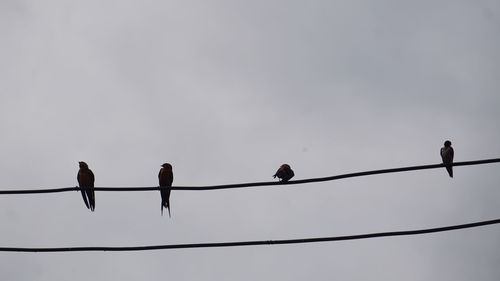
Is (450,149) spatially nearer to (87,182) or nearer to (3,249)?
(87,182)

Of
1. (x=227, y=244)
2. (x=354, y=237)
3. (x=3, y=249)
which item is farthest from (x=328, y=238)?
(x=3, y=249)

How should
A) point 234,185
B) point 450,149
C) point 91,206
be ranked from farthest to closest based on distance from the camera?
point 450,149 < point 91,206 < point 234,185

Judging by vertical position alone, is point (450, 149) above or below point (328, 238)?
above

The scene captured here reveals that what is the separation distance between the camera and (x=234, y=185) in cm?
950

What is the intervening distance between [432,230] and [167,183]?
333 inches

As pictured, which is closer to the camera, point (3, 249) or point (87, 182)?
point (3, 249)

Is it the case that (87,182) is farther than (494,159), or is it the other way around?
(87,182)

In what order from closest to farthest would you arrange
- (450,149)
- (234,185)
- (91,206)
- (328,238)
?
(328,238) → (234,185) → (91,206) → (450,149)

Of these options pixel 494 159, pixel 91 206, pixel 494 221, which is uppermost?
pixel 91 206

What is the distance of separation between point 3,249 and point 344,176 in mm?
3334

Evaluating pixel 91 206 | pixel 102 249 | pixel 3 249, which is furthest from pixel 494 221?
pixel 91 206

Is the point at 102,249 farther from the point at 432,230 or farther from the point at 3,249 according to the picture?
the point at 432,230

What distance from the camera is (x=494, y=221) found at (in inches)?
348

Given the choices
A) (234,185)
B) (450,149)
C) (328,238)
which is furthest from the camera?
(450,149)
